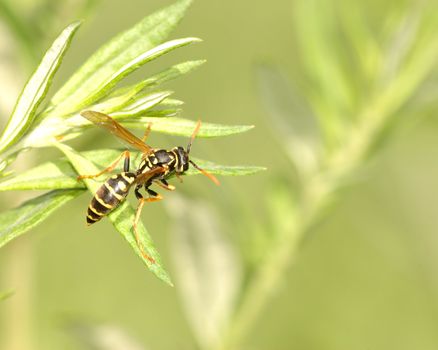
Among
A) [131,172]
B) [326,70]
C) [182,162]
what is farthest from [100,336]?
[326,70]

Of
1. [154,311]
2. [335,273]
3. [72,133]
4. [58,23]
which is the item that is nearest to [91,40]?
[154,311]

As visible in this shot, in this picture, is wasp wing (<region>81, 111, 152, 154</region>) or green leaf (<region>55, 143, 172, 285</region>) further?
wasp wing (<region>81, 111, 152, 154</region>)

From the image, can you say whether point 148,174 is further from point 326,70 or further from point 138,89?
point 326,70

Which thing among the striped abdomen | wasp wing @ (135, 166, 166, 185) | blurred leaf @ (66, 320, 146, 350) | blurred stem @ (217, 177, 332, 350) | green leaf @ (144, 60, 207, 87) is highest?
wasp wing @ (135, 166, 166, 185)

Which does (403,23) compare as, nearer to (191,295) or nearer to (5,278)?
(191,295)

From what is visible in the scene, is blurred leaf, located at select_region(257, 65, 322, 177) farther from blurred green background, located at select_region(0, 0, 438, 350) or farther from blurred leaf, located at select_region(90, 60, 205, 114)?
blurred leaf, located at select_region(90, 60, 205, 114)

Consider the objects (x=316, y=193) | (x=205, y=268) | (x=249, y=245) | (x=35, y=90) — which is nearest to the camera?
(x=35, y=90)

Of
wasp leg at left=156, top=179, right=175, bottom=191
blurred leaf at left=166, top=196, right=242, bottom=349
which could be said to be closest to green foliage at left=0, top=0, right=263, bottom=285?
wasp leg at left=156, top=179, right=175, bottom=191
